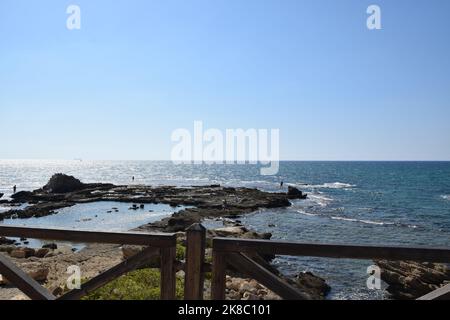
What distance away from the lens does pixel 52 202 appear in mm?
50688

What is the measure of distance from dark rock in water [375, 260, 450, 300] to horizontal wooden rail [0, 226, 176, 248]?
1421 centimetres

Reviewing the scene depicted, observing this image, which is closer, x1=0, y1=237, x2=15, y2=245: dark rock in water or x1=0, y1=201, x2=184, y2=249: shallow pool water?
x1=0, y1=237, x2=15, y2=245: dark rock in water

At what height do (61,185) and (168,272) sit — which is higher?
(168,272)

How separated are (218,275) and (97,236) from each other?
131 cm

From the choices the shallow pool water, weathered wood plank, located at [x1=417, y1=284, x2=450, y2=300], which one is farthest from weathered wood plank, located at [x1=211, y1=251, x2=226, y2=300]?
the shallow pool water

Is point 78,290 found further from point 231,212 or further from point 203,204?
point 203,204

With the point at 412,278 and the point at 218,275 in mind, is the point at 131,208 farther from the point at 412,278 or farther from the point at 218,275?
the point at 218,275

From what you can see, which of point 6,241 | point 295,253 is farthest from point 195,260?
point 6,241

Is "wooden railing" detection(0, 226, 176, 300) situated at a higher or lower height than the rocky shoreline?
higher

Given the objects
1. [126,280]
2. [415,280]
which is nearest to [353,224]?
[415,280]

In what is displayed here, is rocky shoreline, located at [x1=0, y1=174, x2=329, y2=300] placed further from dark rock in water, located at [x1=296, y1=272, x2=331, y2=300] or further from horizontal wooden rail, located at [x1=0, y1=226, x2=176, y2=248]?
horizontal wooden rail, located at [x1=0, y1=226, x2=176, y2=248]

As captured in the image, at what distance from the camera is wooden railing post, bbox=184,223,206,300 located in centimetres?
349

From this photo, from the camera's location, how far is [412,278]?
1578 cm
